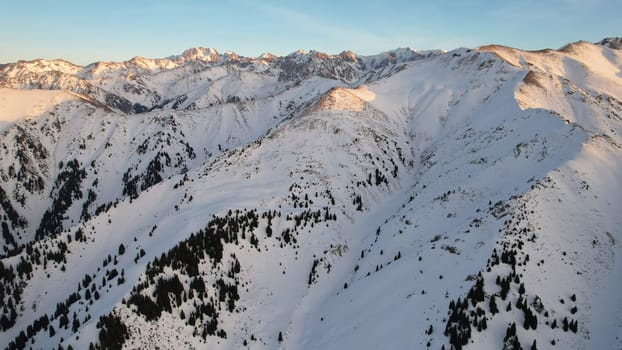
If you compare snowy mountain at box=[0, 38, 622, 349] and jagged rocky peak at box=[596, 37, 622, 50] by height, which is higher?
jagged rocky peak at box=[596, 37, 622, 50]

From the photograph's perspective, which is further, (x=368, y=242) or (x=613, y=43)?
(x=613, y=43)

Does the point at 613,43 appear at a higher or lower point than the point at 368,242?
higher

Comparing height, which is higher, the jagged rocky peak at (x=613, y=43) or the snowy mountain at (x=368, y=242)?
the jagged rocky peak at (x=613, y=43)

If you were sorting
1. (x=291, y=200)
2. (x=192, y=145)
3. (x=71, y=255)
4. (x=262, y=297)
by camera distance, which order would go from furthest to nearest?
(x=192, y=145), (x=291, y=200), (x=71, y=255), (x=262, y=297)

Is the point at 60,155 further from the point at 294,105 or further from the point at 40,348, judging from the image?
the point at 40,348

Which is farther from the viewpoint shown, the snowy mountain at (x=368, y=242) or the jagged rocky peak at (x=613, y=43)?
the jagged rocky peak at (x=613, y=43)

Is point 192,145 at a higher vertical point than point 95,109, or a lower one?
lower

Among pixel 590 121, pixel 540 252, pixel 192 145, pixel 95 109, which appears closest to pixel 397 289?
pixel 540 252

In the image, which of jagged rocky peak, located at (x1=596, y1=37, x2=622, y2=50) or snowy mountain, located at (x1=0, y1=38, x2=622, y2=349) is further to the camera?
jagged rocky peak, located at (x1=596, y1=37, x2=622, y2=50)
